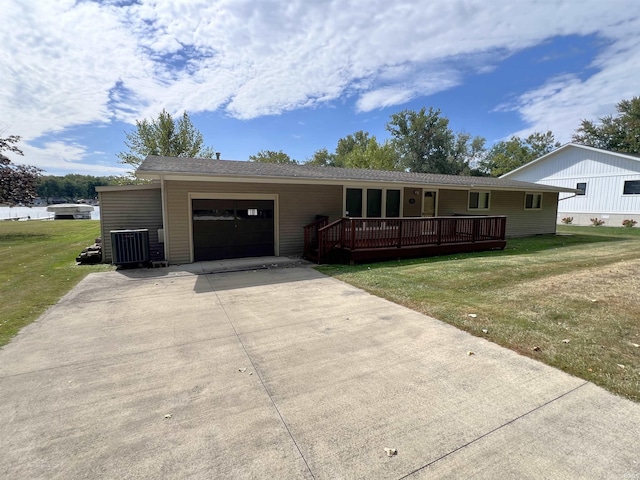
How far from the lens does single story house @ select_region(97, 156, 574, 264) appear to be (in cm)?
852

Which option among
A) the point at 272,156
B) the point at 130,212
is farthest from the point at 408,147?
the point at 130,212

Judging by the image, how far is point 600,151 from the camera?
20.0m

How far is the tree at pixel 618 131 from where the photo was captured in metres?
29.4

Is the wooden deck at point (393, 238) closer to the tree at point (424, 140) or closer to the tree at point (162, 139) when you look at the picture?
the tree at point (162, 139)

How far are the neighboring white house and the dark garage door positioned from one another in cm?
1790

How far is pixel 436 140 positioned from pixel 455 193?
30.0 metres

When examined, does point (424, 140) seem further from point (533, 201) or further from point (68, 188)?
point (68, 188)

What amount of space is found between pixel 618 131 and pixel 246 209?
39.1 metres

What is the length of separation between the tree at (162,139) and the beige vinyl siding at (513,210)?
2345 cm

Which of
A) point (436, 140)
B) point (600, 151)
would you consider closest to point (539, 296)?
point (600, 151)

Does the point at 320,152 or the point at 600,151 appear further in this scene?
the point at 320,152

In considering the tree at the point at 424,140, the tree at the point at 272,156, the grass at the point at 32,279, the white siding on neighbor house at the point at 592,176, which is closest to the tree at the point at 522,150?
the tree at the point at 424,140

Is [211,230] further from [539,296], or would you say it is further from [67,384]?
[539,296]

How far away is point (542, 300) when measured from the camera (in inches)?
200
